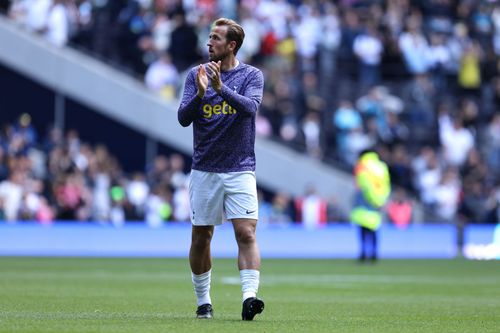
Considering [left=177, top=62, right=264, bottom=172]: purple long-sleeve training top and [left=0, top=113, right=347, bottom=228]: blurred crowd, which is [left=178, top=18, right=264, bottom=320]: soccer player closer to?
[left=177, top=62, right=264, bottom=172]: purple long-sleeve training top

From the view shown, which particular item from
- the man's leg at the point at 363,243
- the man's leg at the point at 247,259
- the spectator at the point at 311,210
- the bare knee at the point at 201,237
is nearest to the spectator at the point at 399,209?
the spectator at the point at 311,210

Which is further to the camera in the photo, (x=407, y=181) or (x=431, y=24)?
(x=431, y=24)

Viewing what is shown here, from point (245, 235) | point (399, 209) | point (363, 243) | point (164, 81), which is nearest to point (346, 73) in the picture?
point (399, 209)

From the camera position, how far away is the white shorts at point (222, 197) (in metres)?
11.3

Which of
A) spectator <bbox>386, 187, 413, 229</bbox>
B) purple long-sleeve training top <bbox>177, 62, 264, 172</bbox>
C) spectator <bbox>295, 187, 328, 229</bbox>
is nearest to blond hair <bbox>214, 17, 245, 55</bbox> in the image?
purple long-sleeve training top <bbox>177, 62, 264, 172</bbox>

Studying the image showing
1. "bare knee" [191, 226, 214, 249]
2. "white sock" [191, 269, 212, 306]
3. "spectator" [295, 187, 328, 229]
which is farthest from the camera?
"spectator" [295, 187, 328, 229]

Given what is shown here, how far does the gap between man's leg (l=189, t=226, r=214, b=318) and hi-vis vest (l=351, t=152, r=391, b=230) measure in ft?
47.1

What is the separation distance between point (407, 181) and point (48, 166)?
8394mm

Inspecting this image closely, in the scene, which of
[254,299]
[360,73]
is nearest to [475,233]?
[360,73]

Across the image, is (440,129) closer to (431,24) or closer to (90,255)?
(431,24)

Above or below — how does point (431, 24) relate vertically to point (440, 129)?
above

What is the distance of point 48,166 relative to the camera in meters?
29.3

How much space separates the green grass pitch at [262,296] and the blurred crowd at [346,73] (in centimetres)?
697

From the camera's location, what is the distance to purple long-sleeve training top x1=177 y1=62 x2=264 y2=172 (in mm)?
11398
